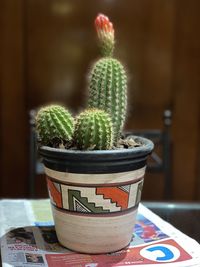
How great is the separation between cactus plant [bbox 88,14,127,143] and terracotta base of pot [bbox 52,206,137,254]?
0.44 feet

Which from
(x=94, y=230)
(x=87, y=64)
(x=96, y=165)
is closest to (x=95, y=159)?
(x=96, y=165)

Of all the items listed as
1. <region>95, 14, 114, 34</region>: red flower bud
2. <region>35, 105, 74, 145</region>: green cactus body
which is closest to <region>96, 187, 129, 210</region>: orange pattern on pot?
<region>35, 105, 74, 145</region>: green cactus body

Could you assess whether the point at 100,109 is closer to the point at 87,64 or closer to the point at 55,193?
the point at 55,193

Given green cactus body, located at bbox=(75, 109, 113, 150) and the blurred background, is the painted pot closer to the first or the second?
green cactus body, located at bbox=(75, 109, 113, 150)

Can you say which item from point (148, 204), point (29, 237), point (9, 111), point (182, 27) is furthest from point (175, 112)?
point (29, 237)

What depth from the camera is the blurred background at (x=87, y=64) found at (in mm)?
2068

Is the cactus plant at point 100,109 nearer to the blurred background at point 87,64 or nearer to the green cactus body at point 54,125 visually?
the green cactus body at point 54,125

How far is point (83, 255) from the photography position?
0.72 metres

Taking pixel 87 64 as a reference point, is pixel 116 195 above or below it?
below

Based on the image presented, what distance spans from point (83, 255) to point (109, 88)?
274 mm

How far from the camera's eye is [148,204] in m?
1.03

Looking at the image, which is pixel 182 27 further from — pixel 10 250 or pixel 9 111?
pixel 10 250

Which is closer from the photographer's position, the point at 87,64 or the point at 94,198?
the point at 94,198

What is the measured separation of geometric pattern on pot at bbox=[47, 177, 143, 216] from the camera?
0.70 metres
